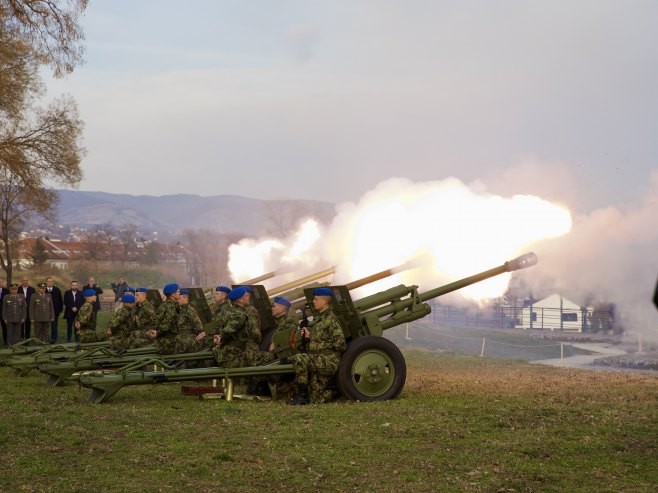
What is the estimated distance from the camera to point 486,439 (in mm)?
11383

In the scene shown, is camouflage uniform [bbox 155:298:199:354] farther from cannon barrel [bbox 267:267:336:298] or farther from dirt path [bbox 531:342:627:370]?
dirt path [bbox 531:342:627:370]

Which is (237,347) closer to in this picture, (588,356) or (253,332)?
(253,332)

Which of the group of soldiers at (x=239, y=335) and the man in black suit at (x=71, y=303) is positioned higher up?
the man in black suit at (x=71, y=303)

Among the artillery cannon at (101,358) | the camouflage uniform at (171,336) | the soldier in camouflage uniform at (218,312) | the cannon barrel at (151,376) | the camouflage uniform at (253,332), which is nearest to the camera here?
the cannon barrel at (151,376)

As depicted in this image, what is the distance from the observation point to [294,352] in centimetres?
1592

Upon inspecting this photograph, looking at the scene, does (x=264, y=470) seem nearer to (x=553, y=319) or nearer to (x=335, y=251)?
(x=335, y=251)

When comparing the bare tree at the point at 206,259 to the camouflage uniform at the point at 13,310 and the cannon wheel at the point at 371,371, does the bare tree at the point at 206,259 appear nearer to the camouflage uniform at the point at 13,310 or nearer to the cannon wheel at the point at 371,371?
the camouflage uniform at the point at 13,310

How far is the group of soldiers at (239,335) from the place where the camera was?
49.6 feet

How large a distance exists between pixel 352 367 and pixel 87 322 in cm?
848

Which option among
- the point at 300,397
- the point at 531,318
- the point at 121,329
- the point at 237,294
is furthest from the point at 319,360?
the point at 531,318

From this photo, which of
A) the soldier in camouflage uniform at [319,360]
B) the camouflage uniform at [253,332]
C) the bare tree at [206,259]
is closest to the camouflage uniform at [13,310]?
the camouflage uniform at [253,332]

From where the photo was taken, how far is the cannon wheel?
1502 cm

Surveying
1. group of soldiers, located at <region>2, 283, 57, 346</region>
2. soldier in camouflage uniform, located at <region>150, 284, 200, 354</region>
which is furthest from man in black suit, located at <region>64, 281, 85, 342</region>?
soldier in camouflage uniform, located at <region>150, 284, 200, 354</region>

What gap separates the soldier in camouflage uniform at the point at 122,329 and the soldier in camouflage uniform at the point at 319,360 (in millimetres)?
5196
